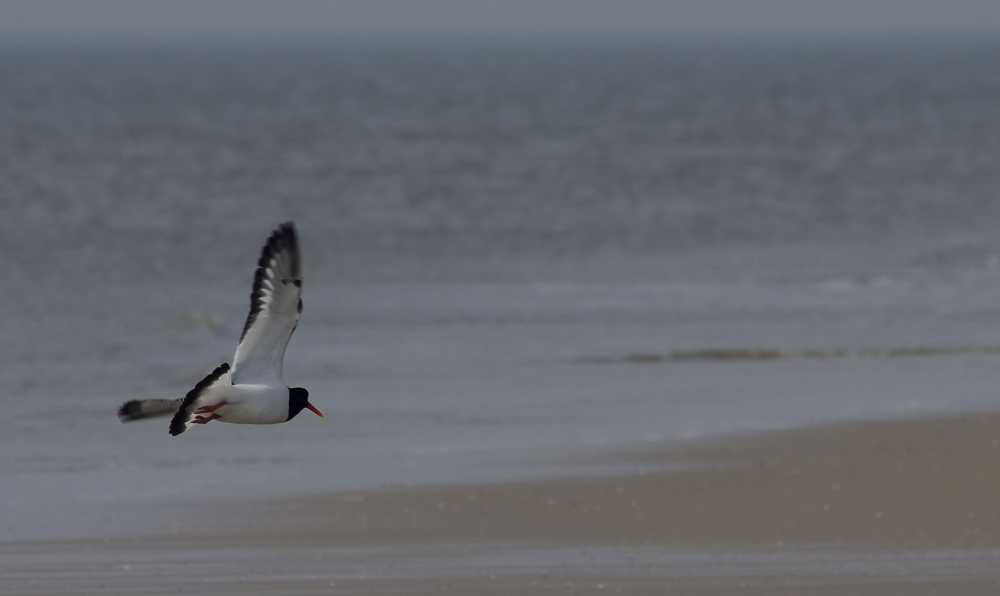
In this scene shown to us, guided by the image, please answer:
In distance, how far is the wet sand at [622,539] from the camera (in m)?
7.09

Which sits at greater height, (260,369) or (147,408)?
(260,369)

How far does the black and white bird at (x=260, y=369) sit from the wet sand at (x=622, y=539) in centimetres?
88

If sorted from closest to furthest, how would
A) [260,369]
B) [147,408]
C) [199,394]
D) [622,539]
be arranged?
[147,408] → [199,394] → [260,369] → [622,539]

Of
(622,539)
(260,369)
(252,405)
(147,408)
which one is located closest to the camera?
(147,408)

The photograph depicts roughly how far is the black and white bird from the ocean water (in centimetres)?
153

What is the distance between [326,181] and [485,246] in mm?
10240

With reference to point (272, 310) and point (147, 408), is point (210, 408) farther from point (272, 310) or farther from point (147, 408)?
point (272, 310)

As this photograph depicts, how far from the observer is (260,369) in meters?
7.14

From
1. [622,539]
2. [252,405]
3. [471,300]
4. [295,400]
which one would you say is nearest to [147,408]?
[252,405]

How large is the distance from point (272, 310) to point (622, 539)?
237 centimetres

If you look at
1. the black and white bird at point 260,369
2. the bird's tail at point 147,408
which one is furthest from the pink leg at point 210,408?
the bird's tail at point 147,408

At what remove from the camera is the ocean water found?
9.96 meters

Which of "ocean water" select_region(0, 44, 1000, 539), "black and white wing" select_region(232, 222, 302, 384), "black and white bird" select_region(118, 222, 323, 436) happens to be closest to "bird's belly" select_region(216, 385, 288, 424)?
"black and white bird" select_region(118, 222, 323, 436)

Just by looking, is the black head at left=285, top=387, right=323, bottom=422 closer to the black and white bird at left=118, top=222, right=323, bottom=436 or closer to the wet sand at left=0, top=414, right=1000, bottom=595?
the black and white bird at left=118, top=222, right=323, bottom=436
